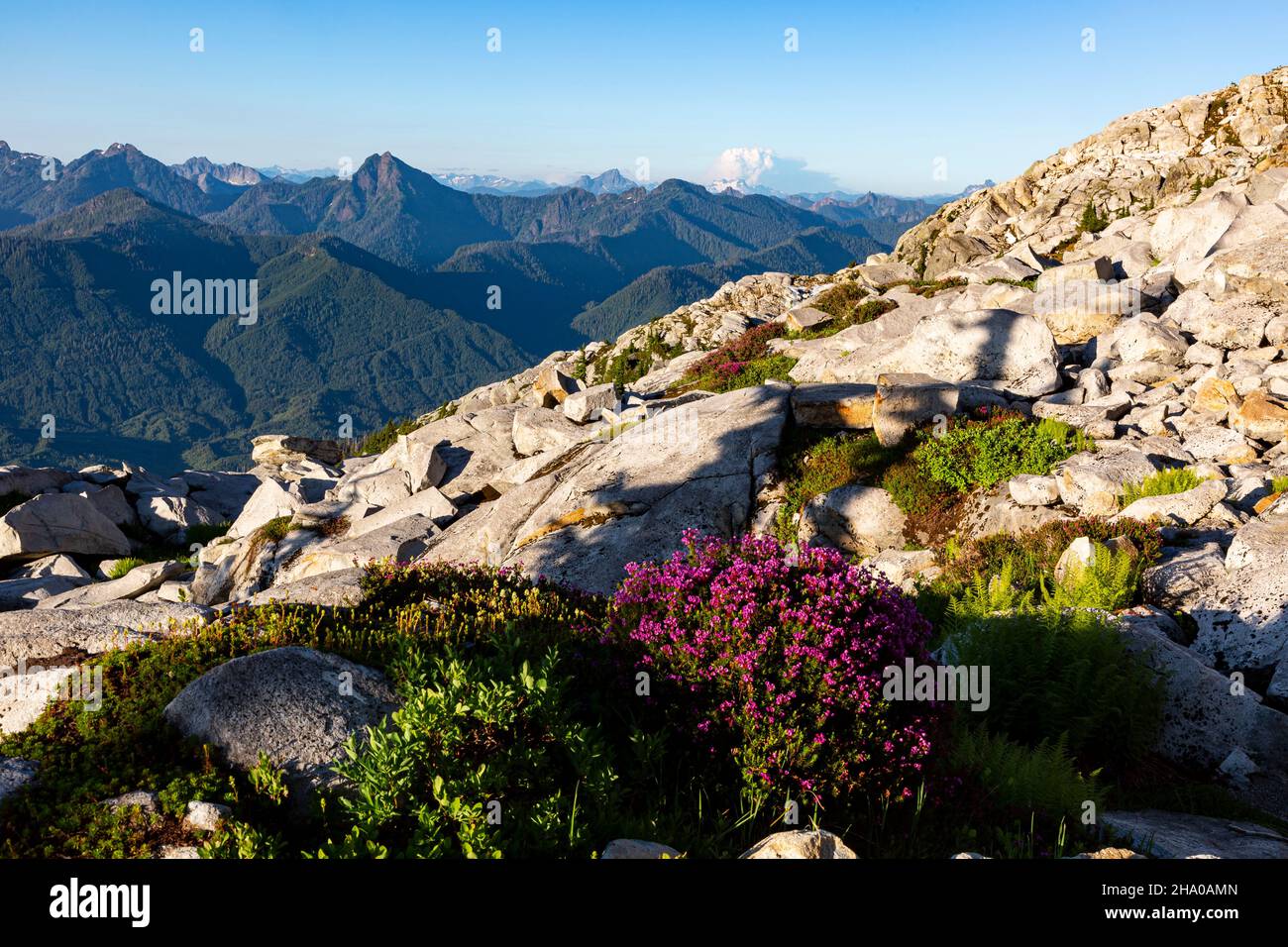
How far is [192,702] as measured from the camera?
6316 mm

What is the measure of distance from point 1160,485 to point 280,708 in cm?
1258

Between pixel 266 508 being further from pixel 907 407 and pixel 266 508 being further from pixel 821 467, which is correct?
pixel 907 407

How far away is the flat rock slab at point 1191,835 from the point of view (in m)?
6.16

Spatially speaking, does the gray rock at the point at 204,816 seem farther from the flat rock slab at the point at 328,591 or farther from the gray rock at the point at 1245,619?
the gray rock at the point at 1245,619

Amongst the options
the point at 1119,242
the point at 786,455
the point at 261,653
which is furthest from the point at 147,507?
the point at 1119,242

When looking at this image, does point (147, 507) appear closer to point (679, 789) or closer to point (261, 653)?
point (261, 653)

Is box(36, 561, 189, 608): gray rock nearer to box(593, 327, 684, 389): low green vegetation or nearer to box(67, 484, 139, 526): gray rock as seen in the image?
box(67, 484, 139, 526): gray rock

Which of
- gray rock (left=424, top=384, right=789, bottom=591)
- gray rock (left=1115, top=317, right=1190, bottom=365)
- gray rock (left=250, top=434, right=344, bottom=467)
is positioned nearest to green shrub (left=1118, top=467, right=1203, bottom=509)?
gray rock (left=424, top=384, right=789, bottom=591)

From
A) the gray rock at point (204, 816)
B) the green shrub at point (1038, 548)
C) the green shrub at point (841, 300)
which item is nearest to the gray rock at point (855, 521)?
the green shrub at point (1038, 548)

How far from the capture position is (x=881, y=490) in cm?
1448

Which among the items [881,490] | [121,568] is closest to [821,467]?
[881,490]

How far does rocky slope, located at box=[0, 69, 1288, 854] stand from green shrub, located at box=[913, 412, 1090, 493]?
46cm
